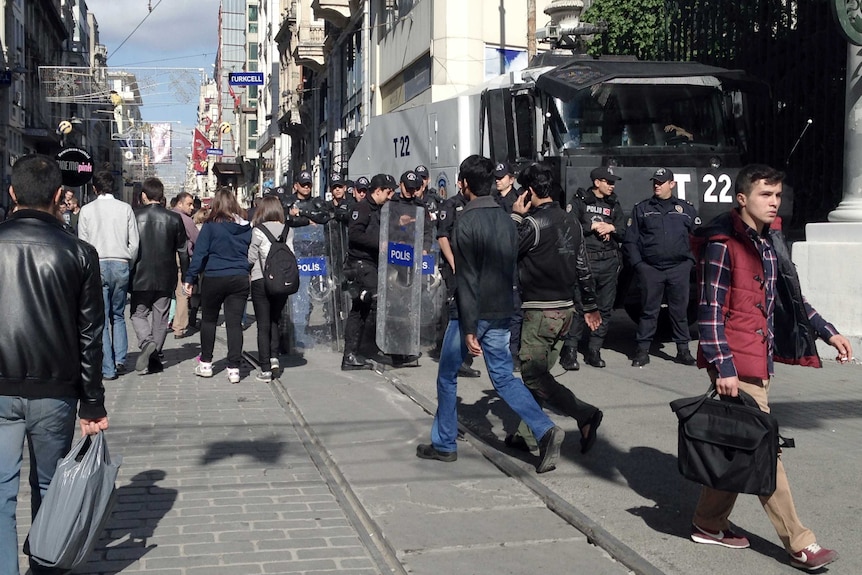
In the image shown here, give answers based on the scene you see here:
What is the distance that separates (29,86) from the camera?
54.5 m

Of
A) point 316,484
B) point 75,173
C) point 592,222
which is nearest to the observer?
point 316,484

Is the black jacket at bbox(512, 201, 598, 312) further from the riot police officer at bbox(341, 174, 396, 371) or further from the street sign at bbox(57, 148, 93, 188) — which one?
the street sign at bbox(57, 148, 93, 188)

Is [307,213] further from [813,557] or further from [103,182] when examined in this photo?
[813,557]

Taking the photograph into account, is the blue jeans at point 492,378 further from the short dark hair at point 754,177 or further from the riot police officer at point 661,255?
the riot police officer at point 661,255

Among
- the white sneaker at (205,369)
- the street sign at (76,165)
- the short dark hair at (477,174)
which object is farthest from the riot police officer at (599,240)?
the street sign at (76,165)

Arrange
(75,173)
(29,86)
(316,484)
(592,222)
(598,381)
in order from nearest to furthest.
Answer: (316,484) → (598,381) → (592,222) → (75,173) → (29,86)

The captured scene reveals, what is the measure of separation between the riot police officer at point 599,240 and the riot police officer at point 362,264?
1.97 meters

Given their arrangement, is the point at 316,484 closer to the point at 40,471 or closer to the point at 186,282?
the point at 40,471

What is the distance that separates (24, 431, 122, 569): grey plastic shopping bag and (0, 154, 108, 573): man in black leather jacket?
135mm

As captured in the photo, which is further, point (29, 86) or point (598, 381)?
point (29, 86)

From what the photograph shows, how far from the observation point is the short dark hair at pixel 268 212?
985 cm

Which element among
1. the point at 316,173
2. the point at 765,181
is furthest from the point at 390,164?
the point at 316,173

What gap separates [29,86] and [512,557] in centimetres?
5536

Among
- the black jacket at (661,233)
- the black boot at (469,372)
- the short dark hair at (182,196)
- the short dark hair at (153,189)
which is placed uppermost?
the short dark hair at (153,189)
